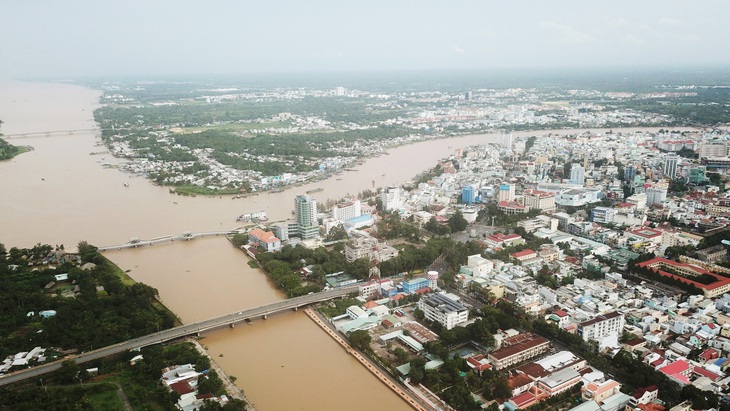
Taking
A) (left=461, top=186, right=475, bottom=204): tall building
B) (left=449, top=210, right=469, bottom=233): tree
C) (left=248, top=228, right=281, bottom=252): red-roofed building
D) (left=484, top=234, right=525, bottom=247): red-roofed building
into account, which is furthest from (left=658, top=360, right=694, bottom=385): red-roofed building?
(left=461, top=186, right=475, bottom=204): tall building

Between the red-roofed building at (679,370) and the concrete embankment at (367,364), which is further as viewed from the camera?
the red-roofed building at (679,370)

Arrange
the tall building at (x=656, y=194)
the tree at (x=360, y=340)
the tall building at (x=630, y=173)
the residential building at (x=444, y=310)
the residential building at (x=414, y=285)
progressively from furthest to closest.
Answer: the tall building at (x=630, y=173) → the tall building at (x=656, y=194) → the residential building at (x=414, y=285) → the residential building at (x=444, y=310) → the tree at (x=360, y=340)

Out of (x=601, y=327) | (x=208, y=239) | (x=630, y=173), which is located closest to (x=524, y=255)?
(x=601, y=327)

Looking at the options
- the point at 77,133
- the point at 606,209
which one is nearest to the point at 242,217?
the point at 606,209

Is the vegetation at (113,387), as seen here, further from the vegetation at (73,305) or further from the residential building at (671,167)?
the residential building at (671,167)

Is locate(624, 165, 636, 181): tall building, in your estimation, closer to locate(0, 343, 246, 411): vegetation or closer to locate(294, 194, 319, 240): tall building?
locate(294, 194, 319, 240): tall building

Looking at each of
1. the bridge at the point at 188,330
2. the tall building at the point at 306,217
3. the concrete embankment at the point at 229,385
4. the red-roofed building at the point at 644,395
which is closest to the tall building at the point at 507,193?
the tall building at the point at 306,217

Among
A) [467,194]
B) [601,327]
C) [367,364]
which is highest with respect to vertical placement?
[467,194]

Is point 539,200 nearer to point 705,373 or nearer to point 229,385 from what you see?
point 705,373
